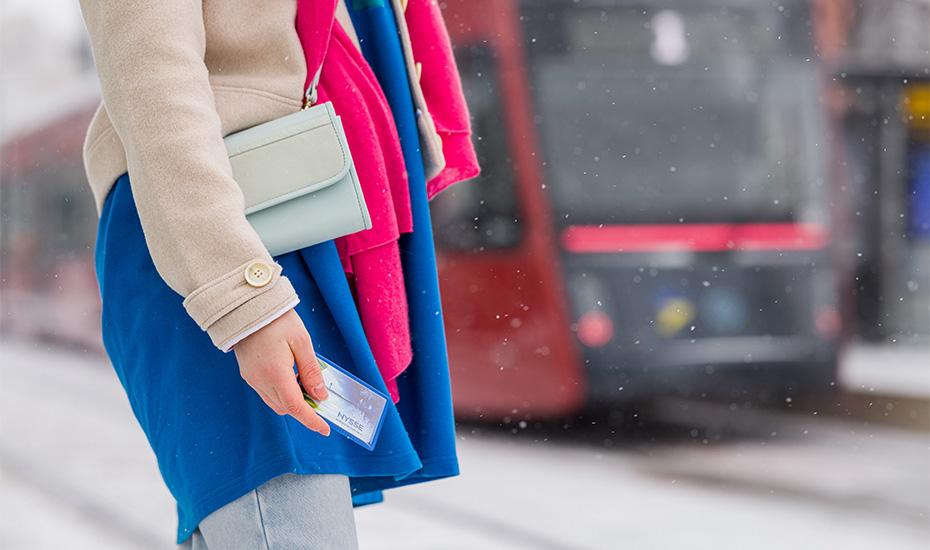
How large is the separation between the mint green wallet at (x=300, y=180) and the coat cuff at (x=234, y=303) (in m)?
0.11

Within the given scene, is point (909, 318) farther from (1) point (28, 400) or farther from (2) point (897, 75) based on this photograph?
(1) point (28, 400)

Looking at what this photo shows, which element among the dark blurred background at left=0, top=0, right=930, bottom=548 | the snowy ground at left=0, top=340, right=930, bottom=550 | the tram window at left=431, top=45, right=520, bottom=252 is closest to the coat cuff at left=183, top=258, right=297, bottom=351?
A: the snowy ground at left=0, top=340, right=930, bottom=550

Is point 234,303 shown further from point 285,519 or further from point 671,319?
point 671,319

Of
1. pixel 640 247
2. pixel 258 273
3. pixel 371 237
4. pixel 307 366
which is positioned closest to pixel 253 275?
pixel 258 273

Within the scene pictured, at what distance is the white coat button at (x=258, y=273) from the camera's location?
1309mm

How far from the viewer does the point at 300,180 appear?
1434mm

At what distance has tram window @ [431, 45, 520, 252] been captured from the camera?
644cm

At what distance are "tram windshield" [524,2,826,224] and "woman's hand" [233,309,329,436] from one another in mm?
5038

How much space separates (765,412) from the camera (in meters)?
7.84

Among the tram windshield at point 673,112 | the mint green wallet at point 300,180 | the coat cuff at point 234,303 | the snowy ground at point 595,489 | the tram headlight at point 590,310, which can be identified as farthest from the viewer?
the tram windshield at point 673,112

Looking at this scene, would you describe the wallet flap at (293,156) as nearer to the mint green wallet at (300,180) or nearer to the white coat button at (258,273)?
the mint green wallet at (300,180)

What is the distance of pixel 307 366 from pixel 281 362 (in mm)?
39

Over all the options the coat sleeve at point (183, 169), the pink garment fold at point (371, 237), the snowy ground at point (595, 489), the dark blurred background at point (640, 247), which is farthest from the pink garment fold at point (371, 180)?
the dark blurred background at point (640, 247)

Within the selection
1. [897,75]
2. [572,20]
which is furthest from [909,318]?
[572,20]
